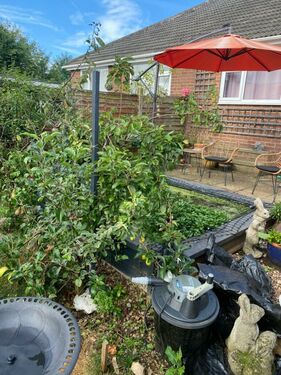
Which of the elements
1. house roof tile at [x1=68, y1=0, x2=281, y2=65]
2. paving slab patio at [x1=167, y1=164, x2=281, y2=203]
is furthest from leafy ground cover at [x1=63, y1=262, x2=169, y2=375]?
house roof tile at [x1=68, y1=0, x2=281, y2=65]

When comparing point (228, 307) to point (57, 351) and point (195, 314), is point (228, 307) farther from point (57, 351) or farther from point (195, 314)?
point (57, 351)

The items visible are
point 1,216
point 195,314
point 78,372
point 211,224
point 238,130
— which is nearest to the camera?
Answer: point 195,314

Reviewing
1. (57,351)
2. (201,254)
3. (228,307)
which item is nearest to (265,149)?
(201,254)

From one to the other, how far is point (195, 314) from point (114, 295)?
90 cm

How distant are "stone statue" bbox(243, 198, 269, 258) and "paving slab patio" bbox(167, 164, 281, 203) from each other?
1.76 meters

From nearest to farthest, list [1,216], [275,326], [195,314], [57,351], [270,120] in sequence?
[57,351] → [195,314] → [275,326] → [1,216] → [270,120]

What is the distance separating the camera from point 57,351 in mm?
1168

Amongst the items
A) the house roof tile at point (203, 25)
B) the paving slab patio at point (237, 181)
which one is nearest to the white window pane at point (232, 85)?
the house roof tile at point (203, 25)

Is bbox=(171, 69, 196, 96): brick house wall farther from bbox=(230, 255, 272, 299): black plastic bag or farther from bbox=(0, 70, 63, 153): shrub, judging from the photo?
bbox=(230, 255, 272, 299): black plastic bag

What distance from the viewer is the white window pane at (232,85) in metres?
7.52

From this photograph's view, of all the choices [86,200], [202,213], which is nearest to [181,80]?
[202,213]

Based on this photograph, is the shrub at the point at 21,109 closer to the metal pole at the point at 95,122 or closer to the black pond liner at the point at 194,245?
the metal pole at the point at 95,122

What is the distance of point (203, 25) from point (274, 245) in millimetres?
9305

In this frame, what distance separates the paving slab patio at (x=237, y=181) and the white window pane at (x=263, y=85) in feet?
6.38
